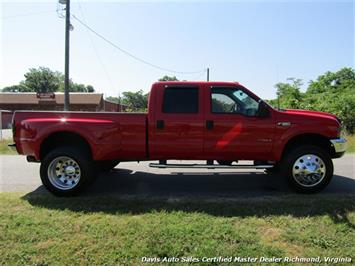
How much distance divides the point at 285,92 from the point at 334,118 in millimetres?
25203

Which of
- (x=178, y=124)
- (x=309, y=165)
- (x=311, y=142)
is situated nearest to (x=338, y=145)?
(x=311, y=142)

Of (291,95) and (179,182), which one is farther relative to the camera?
(291,95)

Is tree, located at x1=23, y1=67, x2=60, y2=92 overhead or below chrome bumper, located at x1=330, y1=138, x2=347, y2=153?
overhead

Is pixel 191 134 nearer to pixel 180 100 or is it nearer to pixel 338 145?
pixel 180 100

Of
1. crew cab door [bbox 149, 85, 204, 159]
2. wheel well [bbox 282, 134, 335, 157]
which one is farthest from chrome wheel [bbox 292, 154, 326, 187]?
crew cab door [bbox 149, 85, 204, 159]

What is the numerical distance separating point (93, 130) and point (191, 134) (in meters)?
1.74

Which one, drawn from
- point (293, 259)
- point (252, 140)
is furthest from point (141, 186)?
point (293, 259)

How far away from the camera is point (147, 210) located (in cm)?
517

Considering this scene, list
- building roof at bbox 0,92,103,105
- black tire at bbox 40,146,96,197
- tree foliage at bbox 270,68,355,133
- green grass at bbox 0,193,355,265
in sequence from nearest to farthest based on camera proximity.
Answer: green grass at bbox 0,193,355,265, black tire at bbox 40,146,96,197, tree foliage at bbox 270,68,355,133, building roof at bbox 0,92,103,105

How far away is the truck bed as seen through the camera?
608cm

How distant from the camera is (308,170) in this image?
241 inches

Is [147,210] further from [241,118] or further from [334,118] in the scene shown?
[334,118]

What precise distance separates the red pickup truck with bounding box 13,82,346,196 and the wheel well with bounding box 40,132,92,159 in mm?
43

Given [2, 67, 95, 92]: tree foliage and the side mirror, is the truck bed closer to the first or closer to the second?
the side mirror
